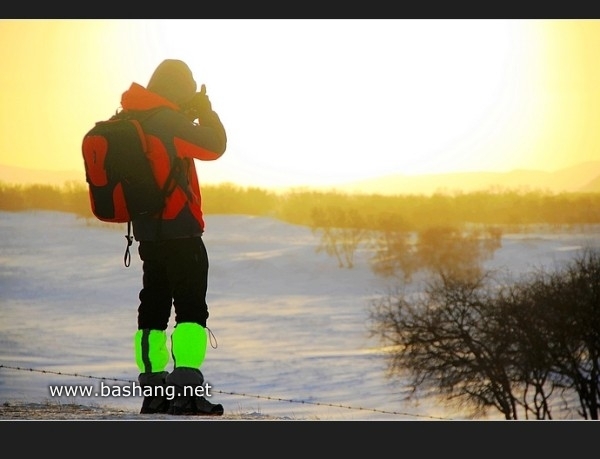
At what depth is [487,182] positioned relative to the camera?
508 inches

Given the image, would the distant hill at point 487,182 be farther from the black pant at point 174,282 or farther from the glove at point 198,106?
the black pant at point 174,282

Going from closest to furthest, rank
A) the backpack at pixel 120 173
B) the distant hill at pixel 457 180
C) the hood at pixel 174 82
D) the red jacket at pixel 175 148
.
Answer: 1. the backpack at pixel 120 173
2. the red jacket at pixel 175 148
3. the hood at pixel 174 82
4. the distant hill at pixel 457 180

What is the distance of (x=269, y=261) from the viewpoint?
55.1ft

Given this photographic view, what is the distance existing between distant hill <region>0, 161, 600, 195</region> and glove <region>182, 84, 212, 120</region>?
4331mm

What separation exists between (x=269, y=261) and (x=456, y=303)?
19.8 ft

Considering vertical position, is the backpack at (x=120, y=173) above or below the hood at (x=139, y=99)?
below

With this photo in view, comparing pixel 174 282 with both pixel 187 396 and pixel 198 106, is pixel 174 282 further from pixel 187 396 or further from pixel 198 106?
pixel 198 106

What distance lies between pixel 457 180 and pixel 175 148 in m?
6.31

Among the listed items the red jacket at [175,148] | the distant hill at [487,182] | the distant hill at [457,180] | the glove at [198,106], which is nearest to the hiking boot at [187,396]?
the red jacket at [175,148]

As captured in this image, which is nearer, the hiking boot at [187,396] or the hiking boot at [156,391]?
the hiking boot at [187,396]

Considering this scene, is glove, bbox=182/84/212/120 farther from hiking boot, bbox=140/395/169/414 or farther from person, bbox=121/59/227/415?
hiking boot, bbox=140/395/169/414

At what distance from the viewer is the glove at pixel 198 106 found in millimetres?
6996

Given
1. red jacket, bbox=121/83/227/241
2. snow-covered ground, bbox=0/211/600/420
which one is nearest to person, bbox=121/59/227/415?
red jacket, bbox=121/83/227/241

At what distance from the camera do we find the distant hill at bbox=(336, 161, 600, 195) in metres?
11.4
